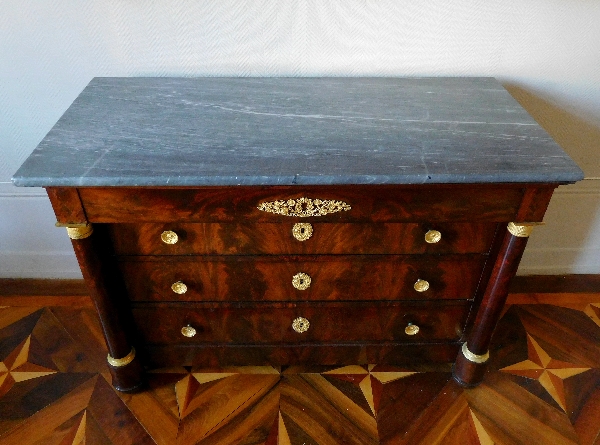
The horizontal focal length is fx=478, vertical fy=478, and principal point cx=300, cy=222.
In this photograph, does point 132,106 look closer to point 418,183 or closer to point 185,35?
point 185,35

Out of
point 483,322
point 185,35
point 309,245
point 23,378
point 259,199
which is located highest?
point 185,35

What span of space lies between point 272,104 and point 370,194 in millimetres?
341

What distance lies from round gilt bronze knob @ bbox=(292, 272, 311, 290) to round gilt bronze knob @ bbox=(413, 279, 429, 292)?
0.25 meters

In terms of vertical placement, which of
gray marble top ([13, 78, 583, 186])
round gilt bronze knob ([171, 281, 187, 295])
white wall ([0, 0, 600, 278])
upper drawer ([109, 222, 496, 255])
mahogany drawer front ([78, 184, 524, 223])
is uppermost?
white wall ([0, 0, 600, 278])

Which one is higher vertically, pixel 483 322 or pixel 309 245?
pixel 309 245

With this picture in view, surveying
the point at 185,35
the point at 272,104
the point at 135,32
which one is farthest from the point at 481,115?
the point at 135,32

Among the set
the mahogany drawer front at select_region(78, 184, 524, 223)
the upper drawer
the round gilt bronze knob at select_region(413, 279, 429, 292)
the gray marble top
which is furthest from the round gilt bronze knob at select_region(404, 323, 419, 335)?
the gray marble top

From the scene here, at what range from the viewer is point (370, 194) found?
942 mm

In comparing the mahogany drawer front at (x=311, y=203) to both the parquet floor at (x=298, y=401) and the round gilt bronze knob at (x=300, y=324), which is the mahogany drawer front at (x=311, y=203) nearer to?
the round gilt bronze knob at (x=300, y=324)

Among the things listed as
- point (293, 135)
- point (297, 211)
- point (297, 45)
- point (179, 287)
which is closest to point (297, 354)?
point (179, 287)

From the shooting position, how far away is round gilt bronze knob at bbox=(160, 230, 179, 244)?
1.00m

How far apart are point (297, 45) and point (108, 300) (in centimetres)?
77

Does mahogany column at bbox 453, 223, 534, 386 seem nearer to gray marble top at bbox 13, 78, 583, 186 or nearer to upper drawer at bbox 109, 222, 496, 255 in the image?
upper drawer at bbox 109, 222, 496, 255

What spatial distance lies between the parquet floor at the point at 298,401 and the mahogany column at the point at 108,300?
85 mm
